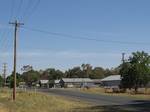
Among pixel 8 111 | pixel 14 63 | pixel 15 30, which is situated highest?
pixel 15 30

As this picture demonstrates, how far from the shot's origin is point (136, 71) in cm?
8319

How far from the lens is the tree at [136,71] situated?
274ft

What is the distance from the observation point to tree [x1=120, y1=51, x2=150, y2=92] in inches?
3287

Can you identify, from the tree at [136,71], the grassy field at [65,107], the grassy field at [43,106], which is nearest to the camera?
the grassy field at [65,107]

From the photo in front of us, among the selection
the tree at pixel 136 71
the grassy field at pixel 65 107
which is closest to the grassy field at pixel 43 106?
the grassy field at pixel 65 107

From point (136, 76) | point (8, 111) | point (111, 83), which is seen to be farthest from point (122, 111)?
point (111, 83)

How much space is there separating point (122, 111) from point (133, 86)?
5639cm

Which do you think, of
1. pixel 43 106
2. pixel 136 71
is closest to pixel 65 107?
pixel 43 106

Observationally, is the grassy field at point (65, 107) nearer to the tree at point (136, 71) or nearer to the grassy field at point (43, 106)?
the grassy field at point (43, 106)

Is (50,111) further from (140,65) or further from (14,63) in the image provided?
(140,65)

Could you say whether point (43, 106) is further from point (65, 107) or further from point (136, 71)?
point (136, 71)

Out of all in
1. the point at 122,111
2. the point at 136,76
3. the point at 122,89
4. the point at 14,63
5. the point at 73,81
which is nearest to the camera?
the point at 122,111

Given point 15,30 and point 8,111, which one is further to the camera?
point 15,30

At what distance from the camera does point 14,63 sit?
58.6 metres
